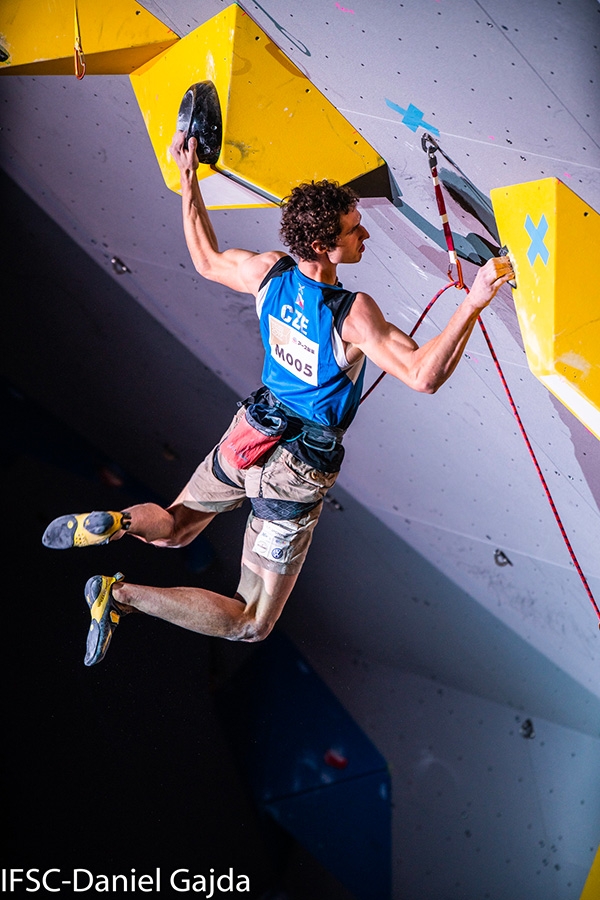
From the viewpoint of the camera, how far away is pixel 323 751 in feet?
8.71

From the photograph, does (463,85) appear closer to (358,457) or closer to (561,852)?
(358,457)

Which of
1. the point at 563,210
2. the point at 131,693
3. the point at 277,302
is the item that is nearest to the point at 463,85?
the point at 563,210

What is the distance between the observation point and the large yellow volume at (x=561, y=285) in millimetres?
1574

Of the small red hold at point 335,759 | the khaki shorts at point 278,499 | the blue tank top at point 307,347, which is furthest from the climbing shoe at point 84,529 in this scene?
the small red hold at point 335,759

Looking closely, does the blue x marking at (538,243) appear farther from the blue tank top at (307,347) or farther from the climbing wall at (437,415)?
the blue tank top at (307,347)

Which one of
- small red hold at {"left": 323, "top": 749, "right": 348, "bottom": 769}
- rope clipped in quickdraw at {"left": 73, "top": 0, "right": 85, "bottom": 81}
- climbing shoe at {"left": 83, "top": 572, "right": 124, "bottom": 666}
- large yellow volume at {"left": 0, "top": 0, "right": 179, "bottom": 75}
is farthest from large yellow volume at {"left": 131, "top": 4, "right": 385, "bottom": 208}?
small red hold at {"left": 323, "top": 749, "right": 348, "bottom": 769}

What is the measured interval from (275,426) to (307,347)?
20 cm

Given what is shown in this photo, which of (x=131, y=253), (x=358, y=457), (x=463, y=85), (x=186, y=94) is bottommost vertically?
(x=358, y=457)

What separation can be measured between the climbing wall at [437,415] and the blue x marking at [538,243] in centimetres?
16

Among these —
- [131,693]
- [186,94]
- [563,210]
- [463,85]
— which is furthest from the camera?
[131,693]

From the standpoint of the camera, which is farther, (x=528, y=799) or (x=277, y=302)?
(x=528, y=799)

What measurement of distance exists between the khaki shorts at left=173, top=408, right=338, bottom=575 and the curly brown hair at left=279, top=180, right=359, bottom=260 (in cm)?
44

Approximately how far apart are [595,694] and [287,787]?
1.04 metres

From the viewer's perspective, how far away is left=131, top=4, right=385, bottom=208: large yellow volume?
183cm
